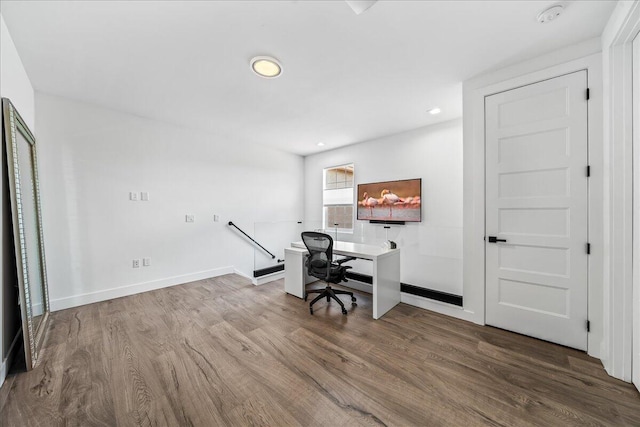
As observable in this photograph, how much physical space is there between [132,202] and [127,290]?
1284mm

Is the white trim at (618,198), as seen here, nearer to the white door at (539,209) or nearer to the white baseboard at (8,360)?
the white door at (539,209)

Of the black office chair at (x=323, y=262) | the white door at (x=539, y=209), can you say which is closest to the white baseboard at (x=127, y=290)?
the black office chair at (x=323, y=262)

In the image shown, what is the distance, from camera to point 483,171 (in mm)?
2449

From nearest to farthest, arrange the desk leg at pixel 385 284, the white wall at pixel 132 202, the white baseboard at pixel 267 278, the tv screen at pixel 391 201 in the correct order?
the desk leg at pixel 385 284 → the white wall at pixel 132 202 → the white baseboard at pixel 267 278 → the tv screen at pixel 391 201

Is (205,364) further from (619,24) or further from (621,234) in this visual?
(619,24)

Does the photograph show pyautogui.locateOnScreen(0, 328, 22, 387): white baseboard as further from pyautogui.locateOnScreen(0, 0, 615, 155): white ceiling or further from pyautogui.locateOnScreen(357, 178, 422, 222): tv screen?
pyautogui.locateOnScreen(357, 178, 422, 222): tv screen

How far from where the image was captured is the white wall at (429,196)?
349cm

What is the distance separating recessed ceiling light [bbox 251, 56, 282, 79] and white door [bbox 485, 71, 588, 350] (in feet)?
7.34

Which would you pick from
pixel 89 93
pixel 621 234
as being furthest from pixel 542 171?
pixel 89 93

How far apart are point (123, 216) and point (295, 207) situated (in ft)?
11.1

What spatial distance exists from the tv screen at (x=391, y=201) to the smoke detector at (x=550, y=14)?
95.5 inches

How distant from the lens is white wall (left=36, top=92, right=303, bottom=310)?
9.37ft

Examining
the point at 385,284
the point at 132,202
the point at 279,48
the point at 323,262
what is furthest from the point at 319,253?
the point at 132,202

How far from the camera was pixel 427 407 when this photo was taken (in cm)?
147
